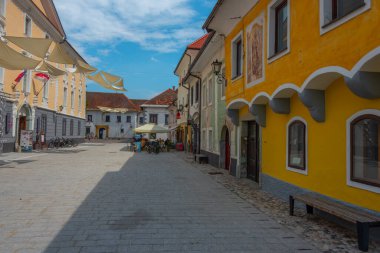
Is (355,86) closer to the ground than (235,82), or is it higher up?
closer to the ground

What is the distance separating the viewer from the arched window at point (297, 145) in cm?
707

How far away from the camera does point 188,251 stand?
4.23m

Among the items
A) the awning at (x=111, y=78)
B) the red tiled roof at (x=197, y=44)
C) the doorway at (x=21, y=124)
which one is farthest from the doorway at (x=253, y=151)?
the doorway at (x=21, y=124)

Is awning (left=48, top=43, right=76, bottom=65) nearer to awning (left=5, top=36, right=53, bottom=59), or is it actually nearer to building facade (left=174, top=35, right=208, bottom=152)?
awning (left=5, top=36, right=53, bottom=59)

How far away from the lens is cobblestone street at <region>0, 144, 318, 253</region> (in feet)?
14.6

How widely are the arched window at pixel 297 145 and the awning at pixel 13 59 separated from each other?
1044cm

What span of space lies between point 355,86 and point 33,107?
76.6ft

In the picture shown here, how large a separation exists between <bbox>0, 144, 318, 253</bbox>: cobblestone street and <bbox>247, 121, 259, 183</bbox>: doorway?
5.63 feet

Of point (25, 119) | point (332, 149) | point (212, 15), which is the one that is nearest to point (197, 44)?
point (25, 119)

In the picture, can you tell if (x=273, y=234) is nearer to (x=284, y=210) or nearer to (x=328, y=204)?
(x=328, y=204)

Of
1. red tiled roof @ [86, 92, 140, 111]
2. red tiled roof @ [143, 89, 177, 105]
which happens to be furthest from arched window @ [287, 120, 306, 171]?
red tiled roof @ [86, 92, 140, 111]

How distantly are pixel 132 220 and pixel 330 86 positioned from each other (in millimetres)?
4507

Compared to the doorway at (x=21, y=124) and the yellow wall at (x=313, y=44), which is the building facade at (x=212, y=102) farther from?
the doorway at (x=21, y=124)

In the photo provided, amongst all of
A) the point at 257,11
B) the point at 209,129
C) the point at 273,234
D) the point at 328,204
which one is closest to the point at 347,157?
the point at 328,204
